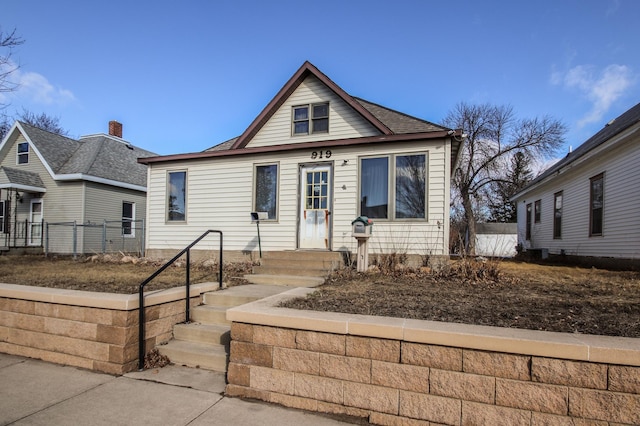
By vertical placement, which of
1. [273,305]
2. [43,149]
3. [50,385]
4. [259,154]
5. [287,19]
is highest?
[287,19]

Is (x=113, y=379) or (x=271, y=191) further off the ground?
(x=271, y=191)

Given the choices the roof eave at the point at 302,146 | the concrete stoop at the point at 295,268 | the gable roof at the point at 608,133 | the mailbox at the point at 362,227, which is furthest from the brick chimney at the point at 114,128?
the gable roof at the point at 608,133

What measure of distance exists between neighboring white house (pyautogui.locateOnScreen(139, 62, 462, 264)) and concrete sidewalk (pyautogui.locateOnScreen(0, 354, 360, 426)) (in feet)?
18.4

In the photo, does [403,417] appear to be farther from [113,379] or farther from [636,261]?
[636,261]

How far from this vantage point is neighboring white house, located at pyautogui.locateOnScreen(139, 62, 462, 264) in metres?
8.21

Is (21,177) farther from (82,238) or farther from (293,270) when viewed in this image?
(293,270)

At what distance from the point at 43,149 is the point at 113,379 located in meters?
17.0

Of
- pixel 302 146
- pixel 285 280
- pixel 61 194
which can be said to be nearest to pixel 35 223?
pixel 61 194

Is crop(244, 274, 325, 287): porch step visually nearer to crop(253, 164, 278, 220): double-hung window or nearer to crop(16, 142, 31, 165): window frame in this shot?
crop(253, 164, 278, 220): double-hung window

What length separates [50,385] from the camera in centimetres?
354

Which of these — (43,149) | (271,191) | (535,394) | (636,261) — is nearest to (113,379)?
(535,394)

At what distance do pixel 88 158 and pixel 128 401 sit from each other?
16.6 m

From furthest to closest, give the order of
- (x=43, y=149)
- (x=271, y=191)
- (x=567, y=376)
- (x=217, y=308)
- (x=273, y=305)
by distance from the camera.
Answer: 1. (x=43, y=149)
2. (x=271, y=191)
3. (x=217, y=308)
4. (x=273, y=305)
5. (x=567, y=376)

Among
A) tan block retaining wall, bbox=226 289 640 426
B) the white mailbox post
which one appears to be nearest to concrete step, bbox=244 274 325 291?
the white mailbox post
